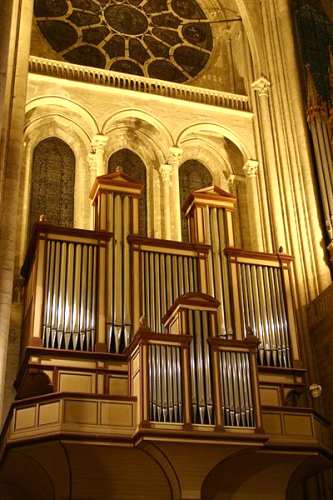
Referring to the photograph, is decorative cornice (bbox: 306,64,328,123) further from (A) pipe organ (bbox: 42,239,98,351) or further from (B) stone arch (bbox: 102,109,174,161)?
(A) pipe organ (bbox: 42,239,98,351)

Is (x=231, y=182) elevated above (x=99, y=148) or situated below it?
below

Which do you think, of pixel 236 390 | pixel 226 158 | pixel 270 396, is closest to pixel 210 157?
pixel 226 158

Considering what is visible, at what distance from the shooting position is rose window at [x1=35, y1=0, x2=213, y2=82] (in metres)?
22.0

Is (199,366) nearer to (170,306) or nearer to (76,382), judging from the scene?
(170,306)

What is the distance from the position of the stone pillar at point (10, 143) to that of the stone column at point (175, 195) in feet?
14.9

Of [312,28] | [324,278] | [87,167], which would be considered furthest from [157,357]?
[312,28]

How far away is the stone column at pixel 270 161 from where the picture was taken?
62.4 ft

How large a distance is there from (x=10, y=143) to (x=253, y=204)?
682 cm

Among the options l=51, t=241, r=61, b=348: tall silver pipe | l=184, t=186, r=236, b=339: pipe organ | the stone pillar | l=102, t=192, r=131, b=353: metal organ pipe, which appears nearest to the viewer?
the stone pillar

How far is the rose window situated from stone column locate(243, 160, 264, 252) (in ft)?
12.4

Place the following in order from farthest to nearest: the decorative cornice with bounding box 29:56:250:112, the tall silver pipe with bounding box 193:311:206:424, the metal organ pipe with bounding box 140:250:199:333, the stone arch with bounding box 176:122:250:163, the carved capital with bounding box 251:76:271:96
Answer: the carved capital with bounding box 251:76:271:96 < the stone arch with bounding box 176:122:250:163 < the decorative cornice with bounding box 29:56:250:112 < the metal organ pipe with bounding box 140:250:199:333 < the tall silver pipe with bounding box 193:311:206:424

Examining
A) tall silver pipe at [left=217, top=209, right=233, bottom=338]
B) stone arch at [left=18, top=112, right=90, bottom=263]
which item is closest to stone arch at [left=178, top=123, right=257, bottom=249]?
tall silver pipe at [left=217, top=209, right=233, bottom=338]

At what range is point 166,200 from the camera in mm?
20016

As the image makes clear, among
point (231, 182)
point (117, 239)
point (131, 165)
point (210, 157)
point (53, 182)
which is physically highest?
point (210, 157)
